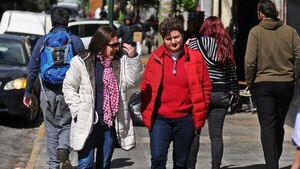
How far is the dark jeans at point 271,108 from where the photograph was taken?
7.21 metres

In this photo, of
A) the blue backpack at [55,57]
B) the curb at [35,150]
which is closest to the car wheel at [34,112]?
the curb at [35,150]

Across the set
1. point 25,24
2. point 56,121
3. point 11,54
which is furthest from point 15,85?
→ point 25,24

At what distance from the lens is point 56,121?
7484mm

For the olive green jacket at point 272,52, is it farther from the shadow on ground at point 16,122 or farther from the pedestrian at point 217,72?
the shadow on ground at point 16,122

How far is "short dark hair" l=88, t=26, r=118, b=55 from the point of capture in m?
6.09

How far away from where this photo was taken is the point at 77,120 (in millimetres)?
6082

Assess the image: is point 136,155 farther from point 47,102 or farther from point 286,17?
point 286,17

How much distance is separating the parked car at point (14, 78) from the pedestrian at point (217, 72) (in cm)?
495

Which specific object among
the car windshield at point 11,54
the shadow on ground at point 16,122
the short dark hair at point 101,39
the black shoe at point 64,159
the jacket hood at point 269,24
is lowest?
the shadow on ground at point 16,122

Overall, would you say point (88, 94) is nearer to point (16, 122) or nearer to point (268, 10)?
point (268, 10)

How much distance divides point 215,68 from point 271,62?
563 millimetres

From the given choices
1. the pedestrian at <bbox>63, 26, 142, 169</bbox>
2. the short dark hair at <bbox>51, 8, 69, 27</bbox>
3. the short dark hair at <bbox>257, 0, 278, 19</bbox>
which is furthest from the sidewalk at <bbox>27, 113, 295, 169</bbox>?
the pedestrian at <bbox>63, 26, 142, 169</bbox>

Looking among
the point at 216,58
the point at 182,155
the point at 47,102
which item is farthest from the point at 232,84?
the point at 47,102

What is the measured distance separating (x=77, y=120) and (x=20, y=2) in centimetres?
5090
